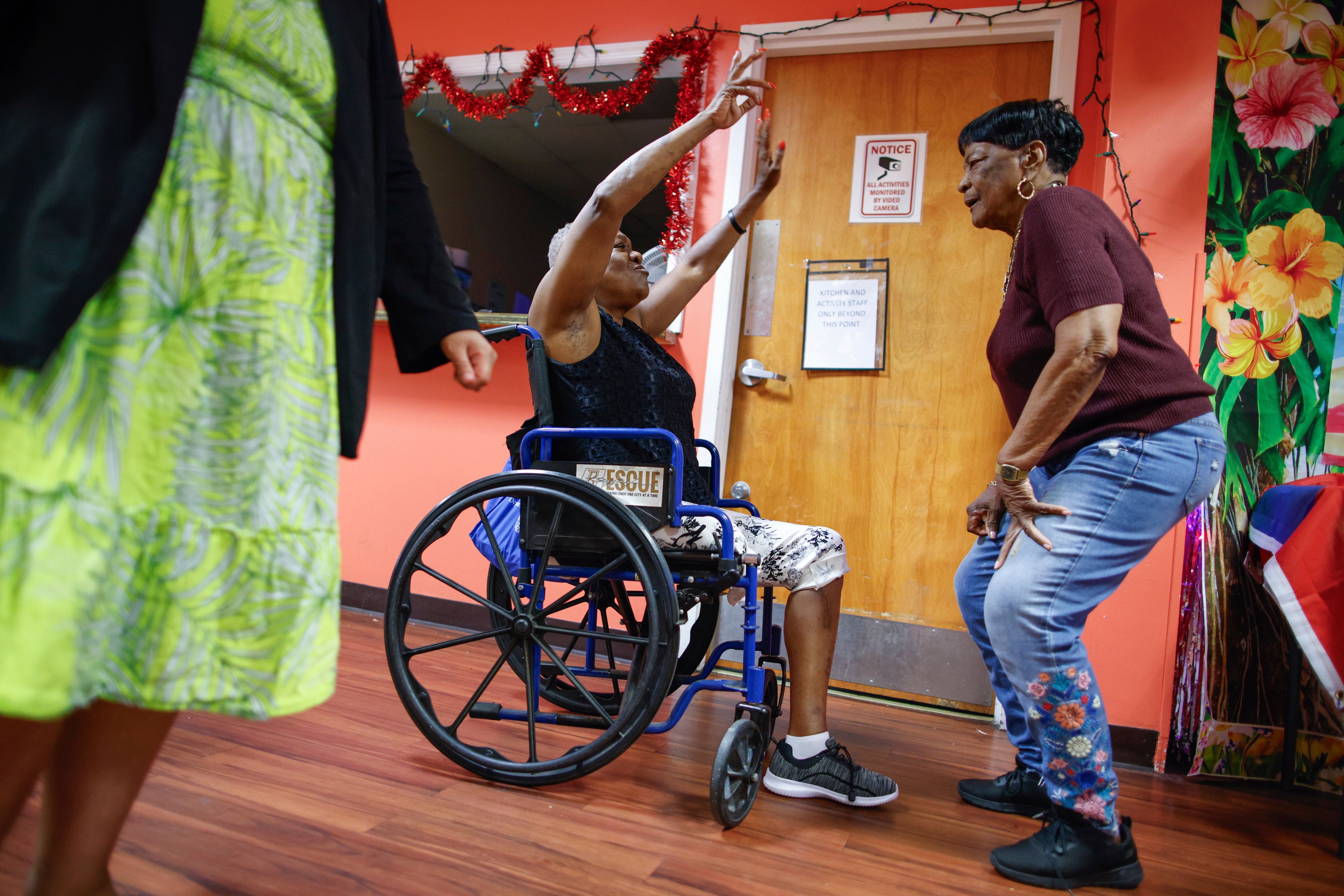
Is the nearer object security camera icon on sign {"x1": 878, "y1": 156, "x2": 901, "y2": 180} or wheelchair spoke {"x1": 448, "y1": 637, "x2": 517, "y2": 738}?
wheelchair spoke {"x1": 448, "y1": 637, "x2": 517, "y2": 738}

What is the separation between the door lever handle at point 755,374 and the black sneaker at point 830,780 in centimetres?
136

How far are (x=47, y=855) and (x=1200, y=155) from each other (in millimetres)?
2628

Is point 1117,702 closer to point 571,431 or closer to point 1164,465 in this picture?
point 1164,465

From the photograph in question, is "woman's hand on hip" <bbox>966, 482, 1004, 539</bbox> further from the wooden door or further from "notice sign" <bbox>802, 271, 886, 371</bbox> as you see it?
"notice sign" <bbox>802, 271, 886, 371</bbox>

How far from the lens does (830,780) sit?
148 centimetres

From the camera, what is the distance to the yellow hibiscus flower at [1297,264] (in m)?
1.96

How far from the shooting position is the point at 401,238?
870 mm

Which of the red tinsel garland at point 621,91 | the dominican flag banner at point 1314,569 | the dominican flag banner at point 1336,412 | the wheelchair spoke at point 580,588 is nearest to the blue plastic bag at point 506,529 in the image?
the wheelchair spoke at point 580,588

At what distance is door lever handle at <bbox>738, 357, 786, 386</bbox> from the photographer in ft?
8.61

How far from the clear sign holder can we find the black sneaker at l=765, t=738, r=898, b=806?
1.37 meters

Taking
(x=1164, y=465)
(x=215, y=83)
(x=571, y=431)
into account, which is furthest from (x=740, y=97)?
(x=215, y=83)

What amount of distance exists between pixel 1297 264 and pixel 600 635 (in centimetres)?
197

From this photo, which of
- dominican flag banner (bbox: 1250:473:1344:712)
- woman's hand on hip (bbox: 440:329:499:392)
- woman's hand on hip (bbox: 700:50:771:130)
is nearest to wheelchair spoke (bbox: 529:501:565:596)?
woman's hand on hip (bbox: 440:329:499:392)

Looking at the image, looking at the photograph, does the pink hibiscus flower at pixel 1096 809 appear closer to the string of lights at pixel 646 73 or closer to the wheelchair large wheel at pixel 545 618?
the wheelchair large wheel at pixel 545 618
